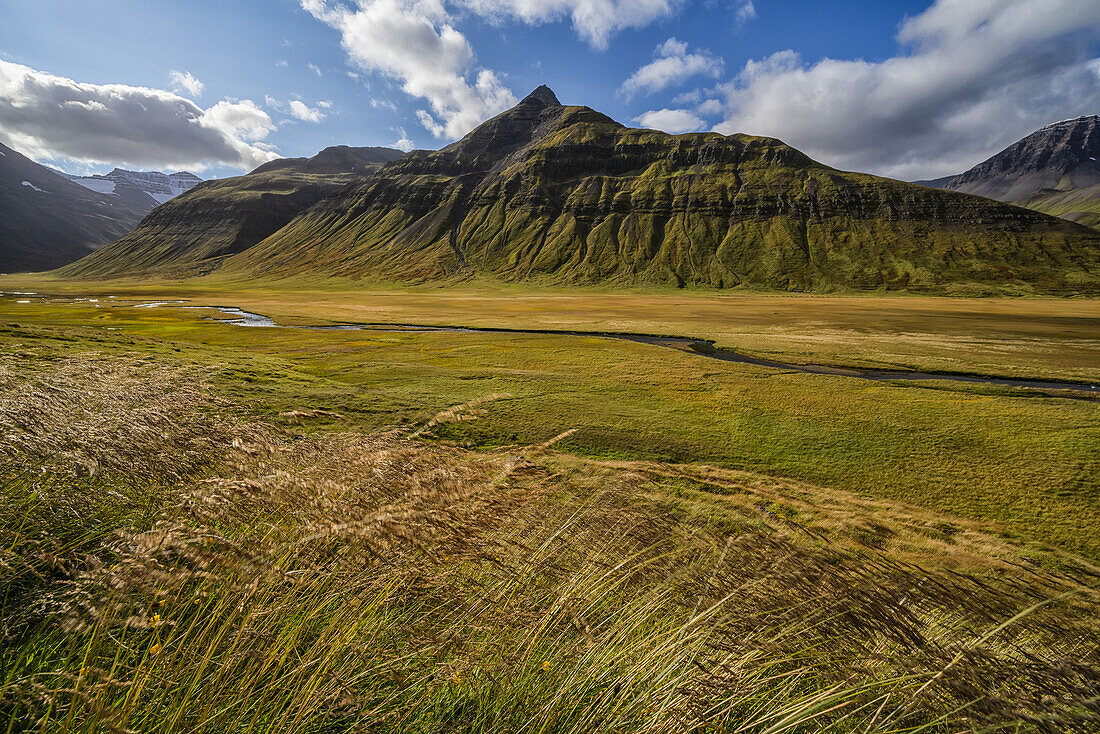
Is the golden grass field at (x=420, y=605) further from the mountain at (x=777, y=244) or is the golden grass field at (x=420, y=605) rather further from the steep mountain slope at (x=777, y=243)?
the steep mountain slope at (x=777, y=243)

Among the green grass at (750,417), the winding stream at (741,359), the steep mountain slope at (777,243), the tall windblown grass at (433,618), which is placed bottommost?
the green grass at (750,417)

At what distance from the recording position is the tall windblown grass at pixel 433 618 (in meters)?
1.91

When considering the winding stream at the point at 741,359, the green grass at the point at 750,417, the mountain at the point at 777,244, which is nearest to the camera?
the green grass at the point at 750,417

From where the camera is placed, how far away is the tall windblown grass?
1908mm

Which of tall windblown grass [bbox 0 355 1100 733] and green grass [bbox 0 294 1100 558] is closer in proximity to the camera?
tall windblown grass [bbox 0 355 1100 733]

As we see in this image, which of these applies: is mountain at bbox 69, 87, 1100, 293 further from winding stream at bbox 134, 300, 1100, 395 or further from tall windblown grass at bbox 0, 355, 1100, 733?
tall windblown grass at bbox 0, 355, 1100, 733

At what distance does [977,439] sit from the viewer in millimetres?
17828

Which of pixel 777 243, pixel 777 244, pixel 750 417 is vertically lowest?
pixel 750 417

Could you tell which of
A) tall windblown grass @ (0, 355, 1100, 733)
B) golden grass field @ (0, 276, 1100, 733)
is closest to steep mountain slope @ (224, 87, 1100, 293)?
golden grass field @ (0, 276, 1100, 733)

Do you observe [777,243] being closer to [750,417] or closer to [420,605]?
[750,417]

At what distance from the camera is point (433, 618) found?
9.67ft

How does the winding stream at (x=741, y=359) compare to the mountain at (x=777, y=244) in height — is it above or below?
below

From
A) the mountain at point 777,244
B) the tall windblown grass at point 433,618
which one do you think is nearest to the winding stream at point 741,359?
the tall windblown grass at point 433,618

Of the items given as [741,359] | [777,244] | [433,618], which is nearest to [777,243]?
[777,244]
